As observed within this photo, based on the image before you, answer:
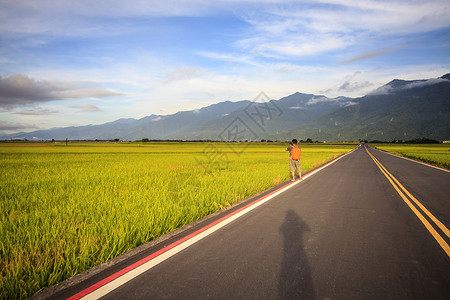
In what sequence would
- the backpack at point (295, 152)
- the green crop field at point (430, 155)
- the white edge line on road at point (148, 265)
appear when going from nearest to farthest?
the white edge line on road at point (148, 265) → the backpack at point (295, 152) → the green crop field at point (430, 155)

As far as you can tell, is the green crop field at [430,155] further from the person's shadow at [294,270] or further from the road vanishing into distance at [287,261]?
the person's shadow at [294,270]

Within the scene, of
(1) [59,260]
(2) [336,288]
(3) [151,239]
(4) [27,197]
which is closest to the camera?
(2) [336,288]

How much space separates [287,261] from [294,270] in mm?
259

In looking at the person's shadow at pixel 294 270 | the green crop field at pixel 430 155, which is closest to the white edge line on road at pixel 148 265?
the person's shadow at pixel 294 270

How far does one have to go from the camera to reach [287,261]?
319 cm

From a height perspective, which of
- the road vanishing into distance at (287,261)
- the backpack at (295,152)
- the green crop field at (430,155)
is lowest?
the green crop field at (430,155)

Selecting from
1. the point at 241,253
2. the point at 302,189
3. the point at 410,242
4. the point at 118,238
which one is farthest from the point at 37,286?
the point at 302,189

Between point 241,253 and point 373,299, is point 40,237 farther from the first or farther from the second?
point 373,299

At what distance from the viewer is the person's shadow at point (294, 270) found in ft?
8.14

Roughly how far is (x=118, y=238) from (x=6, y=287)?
143 centimetres

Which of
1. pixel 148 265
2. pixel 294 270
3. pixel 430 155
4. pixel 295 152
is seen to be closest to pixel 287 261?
pixel 294 270

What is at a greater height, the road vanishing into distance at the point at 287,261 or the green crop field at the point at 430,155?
the road vanishing into distance at the point at 287,261

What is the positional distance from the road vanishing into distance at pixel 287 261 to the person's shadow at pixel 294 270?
0.04 feet

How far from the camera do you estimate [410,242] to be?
389cm
